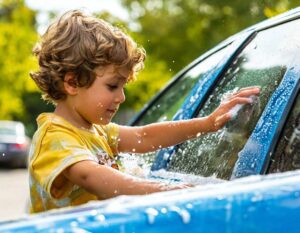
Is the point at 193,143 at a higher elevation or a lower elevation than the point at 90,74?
lower

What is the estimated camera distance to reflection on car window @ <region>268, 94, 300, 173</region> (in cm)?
224

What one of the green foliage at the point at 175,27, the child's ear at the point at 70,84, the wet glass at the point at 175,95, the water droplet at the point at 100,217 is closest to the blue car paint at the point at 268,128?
the child's ear at the point at 70,84

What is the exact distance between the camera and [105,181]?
2379mm

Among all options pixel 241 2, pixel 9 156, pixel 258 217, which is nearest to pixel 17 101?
pixel 9 156

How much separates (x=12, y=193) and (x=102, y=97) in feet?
48.3

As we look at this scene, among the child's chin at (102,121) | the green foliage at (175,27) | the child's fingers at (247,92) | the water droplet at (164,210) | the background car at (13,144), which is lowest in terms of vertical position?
the background car at (13,144)

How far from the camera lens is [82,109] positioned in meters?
2.73

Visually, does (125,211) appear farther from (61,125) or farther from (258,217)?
(61,125)

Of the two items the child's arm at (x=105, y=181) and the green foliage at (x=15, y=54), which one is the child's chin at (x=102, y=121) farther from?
the green foliage at (x=15, y=54)

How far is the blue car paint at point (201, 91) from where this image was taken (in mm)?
3457

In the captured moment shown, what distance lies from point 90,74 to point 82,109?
11 cm

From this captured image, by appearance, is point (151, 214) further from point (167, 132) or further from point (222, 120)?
point (167, 132)

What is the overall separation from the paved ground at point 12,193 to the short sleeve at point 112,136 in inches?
222

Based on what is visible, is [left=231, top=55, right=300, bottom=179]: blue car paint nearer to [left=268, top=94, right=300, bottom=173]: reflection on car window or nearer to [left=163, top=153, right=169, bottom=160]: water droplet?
[left=268, top=94, right=300, bottom=173]: reflection on car window
